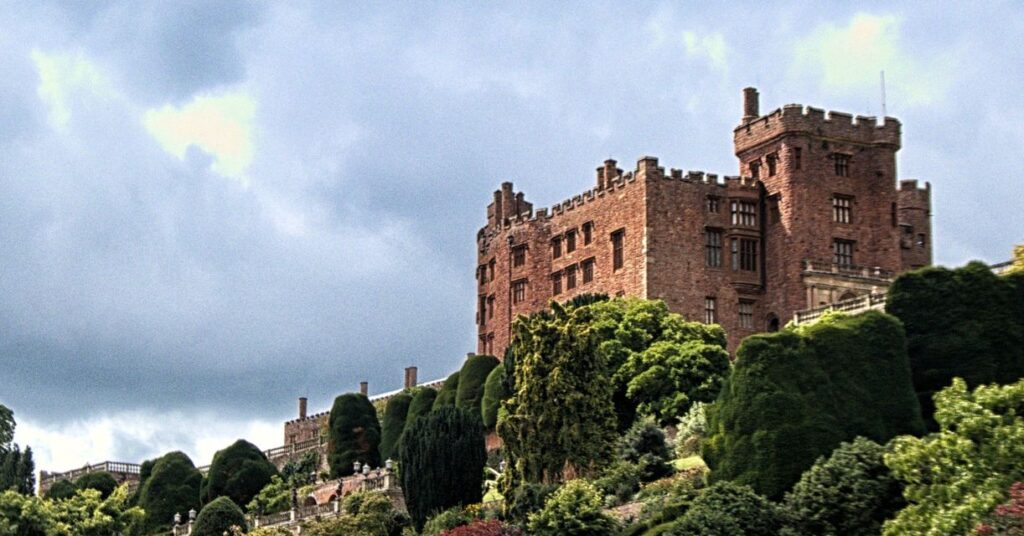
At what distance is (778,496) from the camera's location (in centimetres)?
5094

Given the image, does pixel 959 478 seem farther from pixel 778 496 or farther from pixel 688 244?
pixel 688 244

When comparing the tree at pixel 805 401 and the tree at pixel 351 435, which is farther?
the tree at pixel 351 435

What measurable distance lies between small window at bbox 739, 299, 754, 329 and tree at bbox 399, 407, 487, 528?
883 inches

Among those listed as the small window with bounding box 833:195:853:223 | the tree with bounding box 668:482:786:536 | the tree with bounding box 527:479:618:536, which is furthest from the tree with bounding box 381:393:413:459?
the tree with bounding box 668:482:786:536

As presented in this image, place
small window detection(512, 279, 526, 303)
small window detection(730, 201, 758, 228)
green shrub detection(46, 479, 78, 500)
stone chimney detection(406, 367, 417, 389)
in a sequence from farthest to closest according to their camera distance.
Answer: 1. stone chimney detection(406, 367, 417, 389)
2. green shrub detection(46, 479, 78, 500)
3. small window detection(512, 279, 526, 303)
4. small window detection(730, 201, 758, 228)

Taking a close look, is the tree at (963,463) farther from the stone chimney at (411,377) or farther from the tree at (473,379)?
the stone chimney at (411,377)

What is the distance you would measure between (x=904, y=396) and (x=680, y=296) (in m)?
31.1

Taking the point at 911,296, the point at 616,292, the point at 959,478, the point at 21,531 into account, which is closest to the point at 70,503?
the point at 21,531

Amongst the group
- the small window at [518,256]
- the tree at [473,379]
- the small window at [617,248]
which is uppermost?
the small window at [518,256]

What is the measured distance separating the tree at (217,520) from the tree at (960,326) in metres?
31.4

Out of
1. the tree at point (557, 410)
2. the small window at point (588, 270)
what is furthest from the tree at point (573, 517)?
the small window at point (588, 270)

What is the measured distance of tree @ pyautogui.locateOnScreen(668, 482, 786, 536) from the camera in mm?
48375

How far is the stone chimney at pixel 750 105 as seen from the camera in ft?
293

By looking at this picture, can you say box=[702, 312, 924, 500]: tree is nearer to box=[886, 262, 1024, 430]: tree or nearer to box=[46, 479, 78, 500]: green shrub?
box=[886, 262, 1024, 430]: tree
